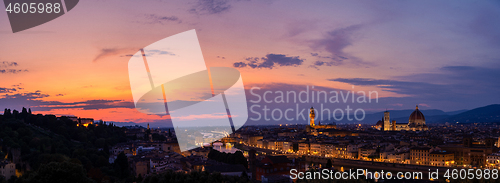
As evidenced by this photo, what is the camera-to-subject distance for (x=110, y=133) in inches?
1421

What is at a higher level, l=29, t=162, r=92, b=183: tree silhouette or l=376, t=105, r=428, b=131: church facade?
l=376, t=105, r=428, b=131: church facade

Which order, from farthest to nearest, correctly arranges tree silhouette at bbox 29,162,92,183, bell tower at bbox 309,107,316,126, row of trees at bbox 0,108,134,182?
bell tower at bbox 309,107,316,126
row of trees at bbox 0,108,134,182
tree silhouette at bbox 29,162,92,183

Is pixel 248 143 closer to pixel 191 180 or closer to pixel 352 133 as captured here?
pixel 352 133

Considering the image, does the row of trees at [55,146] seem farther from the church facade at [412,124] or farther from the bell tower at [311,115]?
the church facade at [412,124]

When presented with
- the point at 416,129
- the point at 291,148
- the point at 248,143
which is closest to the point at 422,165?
the point at 291,148

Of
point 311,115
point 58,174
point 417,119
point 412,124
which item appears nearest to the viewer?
point 58,174

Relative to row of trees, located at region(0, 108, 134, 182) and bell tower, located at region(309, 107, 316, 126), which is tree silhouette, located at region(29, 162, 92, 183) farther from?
bell tower, located at region(309, 107, 316, 126)

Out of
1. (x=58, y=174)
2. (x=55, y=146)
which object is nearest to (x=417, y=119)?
(x=55, y=146)

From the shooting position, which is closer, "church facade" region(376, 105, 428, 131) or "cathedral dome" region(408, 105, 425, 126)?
"church facade" region(376, 105, 428, 131)

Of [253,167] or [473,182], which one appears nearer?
[473,182]

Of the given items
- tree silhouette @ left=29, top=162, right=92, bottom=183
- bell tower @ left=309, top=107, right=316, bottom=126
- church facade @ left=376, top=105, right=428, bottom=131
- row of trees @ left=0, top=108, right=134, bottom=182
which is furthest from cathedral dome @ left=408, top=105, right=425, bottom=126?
tree silhouette @ left=29, top=162, right=92, bottom=183

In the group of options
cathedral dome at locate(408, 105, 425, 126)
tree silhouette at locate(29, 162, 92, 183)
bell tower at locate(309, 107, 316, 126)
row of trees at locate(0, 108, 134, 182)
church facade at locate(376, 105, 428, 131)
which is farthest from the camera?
bell tower at locate(309, 107, 316, 126)

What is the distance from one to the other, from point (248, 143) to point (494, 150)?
98.6ft

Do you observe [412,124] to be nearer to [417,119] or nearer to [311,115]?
[417,119]
